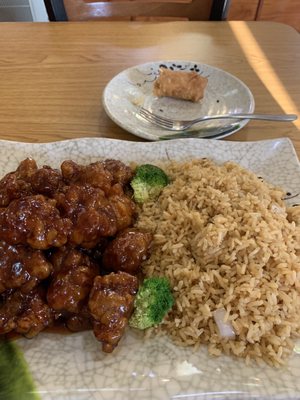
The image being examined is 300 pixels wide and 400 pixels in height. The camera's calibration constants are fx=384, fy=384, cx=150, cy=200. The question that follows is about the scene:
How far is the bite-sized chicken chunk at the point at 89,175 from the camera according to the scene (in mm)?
1890

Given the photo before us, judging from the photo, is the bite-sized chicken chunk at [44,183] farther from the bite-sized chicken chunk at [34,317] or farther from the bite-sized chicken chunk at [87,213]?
the bite-sized chicken chunk at [34,317]

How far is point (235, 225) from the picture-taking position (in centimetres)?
167

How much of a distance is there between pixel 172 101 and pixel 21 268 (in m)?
1.73

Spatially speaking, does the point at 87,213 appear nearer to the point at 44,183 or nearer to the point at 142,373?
the point at 44,183

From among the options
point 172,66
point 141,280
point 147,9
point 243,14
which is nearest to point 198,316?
point 141,280

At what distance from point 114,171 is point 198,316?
875 mm

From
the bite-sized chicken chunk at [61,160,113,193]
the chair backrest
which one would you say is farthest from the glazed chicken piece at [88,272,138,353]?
the chair backrest

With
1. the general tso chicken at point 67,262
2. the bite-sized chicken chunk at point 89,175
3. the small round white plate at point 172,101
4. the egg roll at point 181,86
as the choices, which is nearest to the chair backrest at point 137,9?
the small round white plate at point 172,101

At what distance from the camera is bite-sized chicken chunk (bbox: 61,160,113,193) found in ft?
6.20

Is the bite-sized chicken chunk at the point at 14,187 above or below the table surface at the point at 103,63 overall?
above

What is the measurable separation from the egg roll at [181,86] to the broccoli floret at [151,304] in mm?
1569

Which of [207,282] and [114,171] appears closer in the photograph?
[207,282]

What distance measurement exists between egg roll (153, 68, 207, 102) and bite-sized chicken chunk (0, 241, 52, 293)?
163 centimetres

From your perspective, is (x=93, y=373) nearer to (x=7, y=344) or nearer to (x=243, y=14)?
(x=7, y=344)
